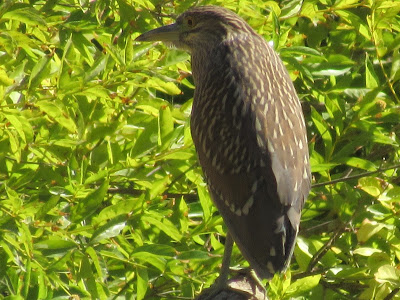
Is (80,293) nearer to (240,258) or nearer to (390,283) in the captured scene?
(240,258)

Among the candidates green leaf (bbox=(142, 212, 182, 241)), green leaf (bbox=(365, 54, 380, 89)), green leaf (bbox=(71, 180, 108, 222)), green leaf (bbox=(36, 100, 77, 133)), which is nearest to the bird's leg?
green leaf (bbox=(142, 212, 182, 241))

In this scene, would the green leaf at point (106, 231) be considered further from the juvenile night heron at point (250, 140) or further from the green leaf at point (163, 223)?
the juvenile night heron at point (250, 140)

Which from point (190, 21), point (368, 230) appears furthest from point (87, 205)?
point (368, 230)

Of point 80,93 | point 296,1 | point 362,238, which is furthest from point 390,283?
point 80,93

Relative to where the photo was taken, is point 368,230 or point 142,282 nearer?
point 142,282

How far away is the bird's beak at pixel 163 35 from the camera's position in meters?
4.03

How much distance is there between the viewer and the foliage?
350 centimetres

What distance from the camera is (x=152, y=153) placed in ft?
12.8

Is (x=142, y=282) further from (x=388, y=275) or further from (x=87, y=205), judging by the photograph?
(x=388, y=275)

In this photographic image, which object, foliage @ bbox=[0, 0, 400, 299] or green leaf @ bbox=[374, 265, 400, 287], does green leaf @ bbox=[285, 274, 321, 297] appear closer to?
foliage @ bbox=[0, 0, 400, 299]

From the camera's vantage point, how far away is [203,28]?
4410 mm

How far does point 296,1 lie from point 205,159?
1097 millimetres

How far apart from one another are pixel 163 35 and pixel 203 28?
0.32 m

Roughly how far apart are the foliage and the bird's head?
Result: 0.09m
